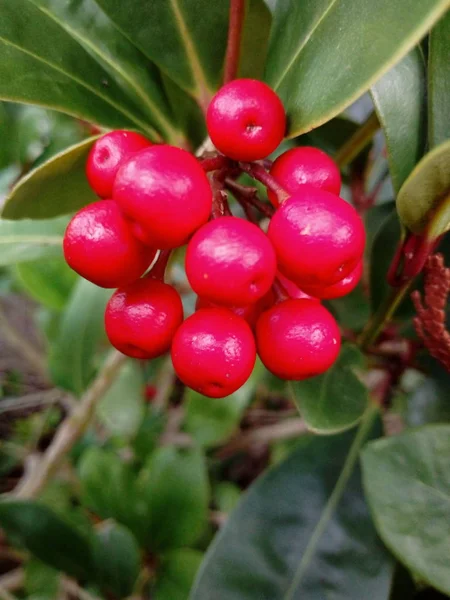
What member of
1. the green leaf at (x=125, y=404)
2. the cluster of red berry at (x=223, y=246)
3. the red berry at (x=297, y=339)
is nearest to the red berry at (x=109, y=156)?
the cluster of red berry at (x=223, y=246)

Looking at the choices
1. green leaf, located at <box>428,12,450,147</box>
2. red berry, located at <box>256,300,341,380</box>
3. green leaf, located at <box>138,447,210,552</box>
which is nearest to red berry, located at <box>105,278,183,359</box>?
red berry, located at <box>256,300,341,380</box>

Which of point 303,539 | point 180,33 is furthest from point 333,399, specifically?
point 180,33

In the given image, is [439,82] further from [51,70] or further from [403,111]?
[51,70]

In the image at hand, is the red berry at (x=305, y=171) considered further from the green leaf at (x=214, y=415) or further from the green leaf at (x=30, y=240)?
the green leaf at (x=214, y=415)

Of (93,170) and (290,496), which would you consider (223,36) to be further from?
(290,496)

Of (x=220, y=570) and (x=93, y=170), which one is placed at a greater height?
(x=93, y=170)

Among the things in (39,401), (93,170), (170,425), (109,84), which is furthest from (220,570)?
(39,401)
